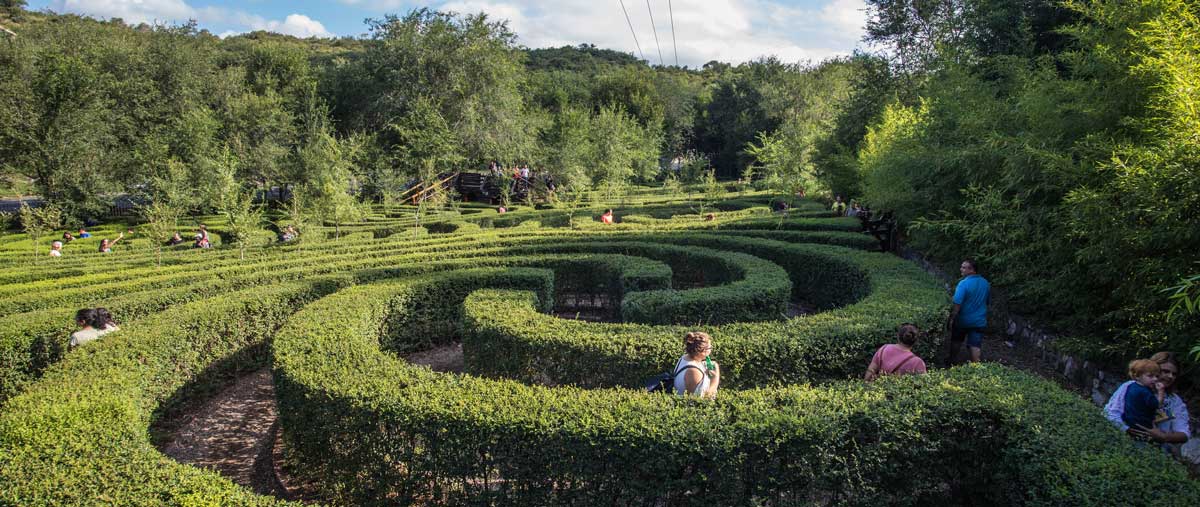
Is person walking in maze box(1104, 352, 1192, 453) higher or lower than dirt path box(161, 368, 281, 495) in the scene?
higher

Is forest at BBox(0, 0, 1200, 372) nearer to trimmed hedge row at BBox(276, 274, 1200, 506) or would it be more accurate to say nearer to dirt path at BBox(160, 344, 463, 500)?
trimmed hedge row at BBox(276, 274, 1200, 506)

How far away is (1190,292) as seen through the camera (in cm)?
589

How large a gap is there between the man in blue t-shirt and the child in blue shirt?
10.5 feet

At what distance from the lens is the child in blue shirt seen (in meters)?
4.87

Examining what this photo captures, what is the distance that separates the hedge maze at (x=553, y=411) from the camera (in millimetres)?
4438

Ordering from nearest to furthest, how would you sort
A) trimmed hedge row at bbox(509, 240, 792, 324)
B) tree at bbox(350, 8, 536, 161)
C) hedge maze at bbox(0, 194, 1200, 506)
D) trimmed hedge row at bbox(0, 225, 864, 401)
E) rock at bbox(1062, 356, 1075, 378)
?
hedge maze at bbox(0, 194, 1200, 506) < rock at bbox(1062, 356, 1075, 378) < trimmed hedge row at bbox(0, 225, 864, 401) < trimmed hedge row at bbox(509, 240, 792, 324) < tree at bbox(350, 8, 536, 161)

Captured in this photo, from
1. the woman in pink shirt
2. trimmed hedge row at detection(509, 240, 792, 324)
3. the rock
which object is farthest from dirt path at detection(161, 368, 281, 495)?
the rock

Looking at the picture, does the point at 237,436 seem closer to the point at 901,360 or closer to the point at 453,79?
the point at 901,360

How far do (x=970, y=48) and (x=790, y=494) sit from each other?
2010cm

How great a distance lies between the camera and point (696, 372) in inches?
219

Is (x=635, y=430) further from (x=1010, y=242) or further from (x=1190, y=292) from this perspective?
(x=1010, y=242)

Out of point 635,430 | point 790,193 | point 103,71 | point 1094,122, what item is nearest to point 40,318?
point 635,430

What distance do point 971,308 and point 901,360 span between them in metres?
3.13

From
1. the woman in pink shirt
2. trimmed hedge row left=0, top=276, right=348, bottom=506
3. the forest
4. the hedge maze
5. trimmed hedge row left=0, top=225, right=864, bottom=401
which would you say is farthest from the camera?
trimmed hedge row left=0, top=225, right=864, bottom=401
